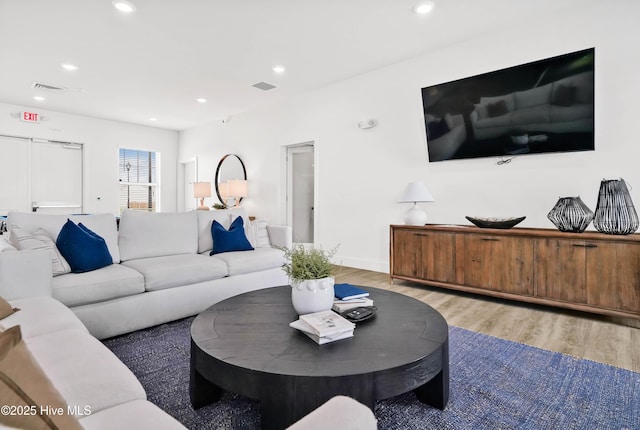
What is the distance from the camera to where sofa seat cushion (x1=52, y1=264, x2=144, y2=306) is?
6.77 ft

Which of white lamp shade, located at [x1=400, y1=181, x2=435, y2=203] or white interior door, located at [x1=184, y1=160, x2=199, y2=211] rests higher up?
white interior door, located at [x1=184, y1=160, x2=199, y2=211]

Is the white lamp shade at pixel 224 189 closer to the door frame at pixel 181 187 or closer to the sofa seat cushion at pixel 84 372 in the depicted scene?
the door frame at pixel 181 187

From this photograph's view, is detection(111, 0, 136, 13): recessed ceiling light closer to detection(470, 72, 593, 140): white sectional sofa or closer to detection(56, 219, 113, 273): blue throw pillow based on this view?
detection(56, 219, 113, 273): blue throw pillow

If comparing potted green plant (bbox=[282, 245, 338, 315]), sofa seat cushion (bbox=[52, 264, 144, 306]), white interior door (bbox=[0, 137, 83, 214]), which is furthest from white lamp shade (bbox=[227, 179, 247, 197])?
potted green plant (bbox=[282, 245, 338, 315])

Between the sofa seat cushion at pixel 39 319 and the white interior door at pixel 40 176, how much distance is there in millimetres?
5936

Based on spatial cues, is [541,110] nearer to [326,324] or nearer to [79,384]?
[326,324]

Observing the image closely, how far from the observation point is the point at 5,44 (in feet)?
12.1

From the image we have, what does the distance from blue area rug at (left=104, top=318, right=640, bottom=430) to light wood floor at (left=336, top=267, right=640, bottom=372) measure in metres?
0.21

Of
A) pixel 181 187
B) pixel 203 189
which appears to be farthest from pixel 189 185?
pixel 203 189

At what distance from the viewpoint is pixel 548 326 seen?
254cm

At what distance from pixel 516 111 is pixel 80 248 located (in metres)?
3.87

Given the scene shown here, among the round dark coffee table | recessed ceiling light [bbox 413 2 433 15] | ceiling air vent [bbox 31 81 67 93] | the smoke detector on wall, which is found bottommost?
the round dark coffee table

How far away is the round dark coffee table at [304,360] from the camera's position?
1081 mm

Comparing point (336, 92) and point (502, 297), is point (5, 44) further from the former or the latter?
point (502, 297)
